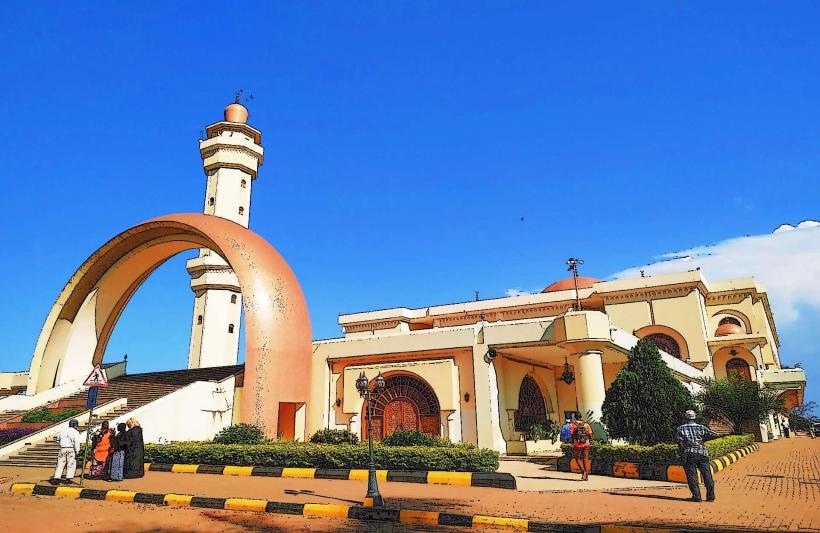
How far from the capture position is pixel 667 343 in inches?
1226

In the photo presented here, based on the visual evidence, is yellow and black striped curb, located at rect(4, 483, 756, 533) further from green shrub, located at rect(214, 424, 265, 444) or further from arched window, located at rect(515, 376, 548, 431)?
arched window, located at rect(515, 376, 548, 431)

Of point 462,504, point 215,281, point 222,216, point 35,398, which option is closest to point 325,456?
point 462,504

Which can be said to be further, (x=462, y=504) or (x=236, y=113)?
(x=236, y=113)

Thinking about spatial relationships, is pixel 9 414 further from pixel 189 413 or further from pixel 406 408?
pixel 406 408

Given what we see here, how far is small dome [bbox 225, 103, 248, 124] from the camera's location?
1377 inches

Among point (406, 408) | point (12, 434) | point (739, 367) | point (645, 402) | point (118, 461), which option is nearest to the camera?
point (118, 461)

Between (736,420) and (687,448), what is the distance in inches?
618

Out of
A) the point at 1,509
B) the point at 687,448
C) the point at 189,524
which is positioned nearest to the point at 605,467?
the point at 687,448

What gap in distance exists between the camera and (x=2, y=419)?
2048 centimetres

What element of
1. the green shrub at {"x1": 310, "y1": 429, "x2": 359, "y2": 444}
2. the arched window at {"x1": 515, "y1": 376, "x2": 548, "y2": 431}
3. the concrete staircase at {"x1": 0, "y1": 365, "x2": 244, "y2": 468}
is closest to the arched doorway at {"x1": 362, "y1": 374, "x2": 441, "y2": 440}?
the green shrub at {"x1": 310, "y1": 429, "x2": 359, "y2": 444}

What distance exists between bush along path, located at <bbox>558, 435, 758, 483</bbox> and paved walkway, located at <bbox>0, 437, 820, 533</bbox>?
34.2 inches

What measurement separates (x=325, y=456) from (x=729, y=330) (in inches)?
1114

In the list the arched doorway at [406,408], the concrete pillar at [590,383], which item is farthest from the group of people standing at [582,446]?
the arched doorway at [406,408]

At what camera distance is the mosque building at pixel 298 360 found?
19.0 meters
